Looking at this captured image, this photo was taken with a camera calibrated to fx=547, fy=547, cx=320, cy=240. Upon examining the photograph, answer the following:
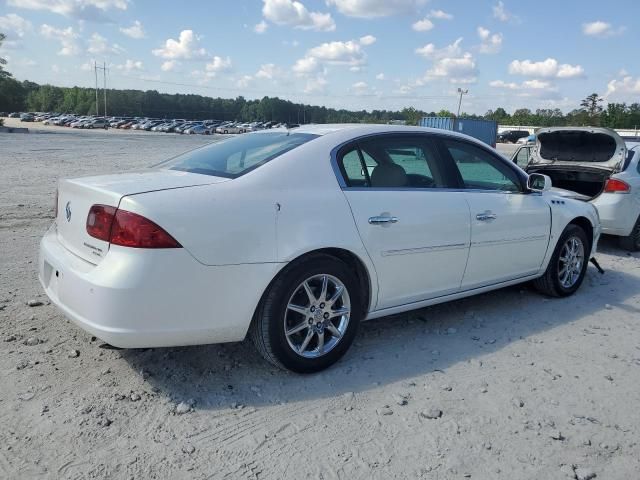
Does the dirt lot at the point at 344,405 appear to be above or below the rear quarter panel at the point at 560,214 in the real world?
below

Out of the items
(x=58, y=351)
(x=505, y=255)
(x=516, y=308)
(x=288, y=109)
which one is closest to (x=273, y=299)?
(x=58, y=351)

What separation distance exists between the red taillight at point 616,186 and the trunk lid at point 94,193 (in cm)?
595

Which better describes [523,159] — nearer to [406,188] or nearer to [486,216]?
[486,216]

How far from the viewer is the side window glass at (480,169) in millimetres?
4402

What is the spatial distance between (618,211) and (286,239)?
5.75 meters

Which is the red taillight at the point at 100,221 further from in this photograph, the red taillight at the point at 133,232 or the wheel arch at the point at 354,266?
the wheel arch at the point at 354,266

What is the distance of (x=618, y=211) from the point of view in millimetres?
7207

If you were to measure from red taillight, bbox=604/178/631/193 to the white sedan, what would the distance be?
128 inches

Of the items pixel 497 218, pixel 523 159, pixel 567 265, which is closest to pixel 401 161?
pixel 497 218

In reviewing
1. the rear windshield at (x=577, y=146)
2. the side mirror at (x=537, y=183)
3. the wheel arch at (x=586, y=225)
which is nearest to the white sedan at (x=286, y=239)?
the side mirror at (x=537, y=183)

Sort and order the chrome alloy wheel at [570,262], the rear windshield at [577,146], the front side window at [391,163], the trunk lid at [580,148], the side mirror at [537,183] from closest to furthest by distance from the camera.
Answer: the front side window at [391,163], the side mirror at [537,183], the chrome alloy wheel at [570,262], the trunk lid at [580,148], the rear windshield at [577,146]

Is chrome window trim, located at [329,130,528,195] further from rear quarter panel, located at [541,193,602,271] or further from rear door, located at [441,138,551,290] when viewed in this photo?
rear quarter panel, located at [541,193,602,271]

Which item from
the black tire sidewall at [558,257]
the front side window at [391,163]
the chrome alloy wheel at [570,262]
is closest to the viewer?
the front side window at [391,163]

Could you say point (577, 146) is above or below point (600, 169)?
above
